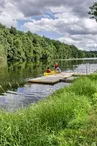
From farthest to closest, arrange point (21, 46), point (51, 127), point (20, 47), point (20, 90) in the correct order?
1. point (21, 46)
2. point (20, 47)
3. point (20, 90)
4. point (51, 127)

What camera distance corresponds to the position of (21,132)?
4.93 metres

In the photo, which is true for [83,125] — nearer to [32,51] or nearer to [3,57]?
[3,57]

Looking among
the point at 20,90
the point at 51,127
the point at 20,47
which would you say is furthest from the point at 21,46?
the point at 51,127

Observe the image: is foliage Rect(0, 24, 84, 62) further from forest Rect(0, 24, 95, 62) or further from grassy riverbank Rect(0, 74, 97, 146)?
grassy riverbank Rect(0, 74, 97, 146)

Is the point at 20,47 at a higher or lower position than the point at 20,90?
higher

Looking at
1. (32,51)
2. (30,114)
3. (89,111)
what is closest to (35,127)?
(30,114)

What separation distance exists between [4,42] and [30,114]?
242 feet

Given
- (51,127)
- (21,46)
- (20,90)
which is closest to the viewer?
(51,127)

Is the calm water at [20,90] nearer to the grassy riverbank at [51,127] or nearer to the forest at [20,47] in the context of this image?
the grassy riverbank at [51,127]

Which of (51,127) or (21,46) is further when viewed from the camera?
(21,46)

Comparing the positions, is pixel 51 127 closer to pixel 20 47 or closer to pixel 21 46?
pixel 20 47

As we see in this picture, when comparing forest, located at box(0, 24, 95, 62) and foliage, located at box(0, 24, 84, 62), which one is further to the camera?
foliage, located at box(0, 24, 84, 62)

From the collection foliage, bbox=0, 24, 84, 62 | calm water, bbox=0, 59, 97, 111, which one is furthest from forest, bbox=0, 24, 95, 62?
calm water, bbox=0, 59, 97, 111

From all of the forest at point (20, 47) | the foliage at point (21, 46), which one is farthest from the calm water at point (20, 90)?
the foliage at point (21, 46)
